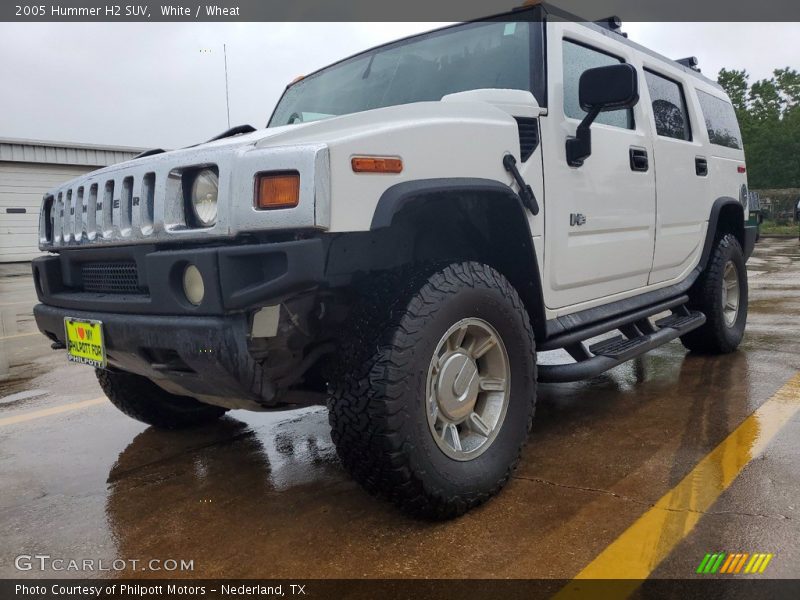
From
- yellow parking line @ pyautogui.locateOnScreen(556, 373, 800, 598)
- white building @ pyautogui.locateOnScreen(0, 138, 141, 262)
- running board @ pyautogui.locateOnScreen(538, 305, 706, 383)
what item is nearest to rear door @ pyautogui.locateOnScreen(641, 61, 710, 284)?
running board @ pyautogui.locateOnScreen(538, 305, 706, 383)

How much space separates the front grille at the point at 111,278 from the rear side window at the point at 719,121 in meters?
3.88

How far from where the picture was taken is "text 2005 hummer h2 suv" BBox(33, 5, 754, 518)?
1980mm

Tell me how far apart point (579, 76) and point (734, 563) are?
7.26 ft

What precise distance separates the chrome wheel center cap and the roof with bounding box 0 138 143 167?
20.0 metres

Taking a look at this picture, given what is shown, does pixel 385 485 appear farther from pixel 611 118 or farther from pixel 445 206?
pixel 611 118

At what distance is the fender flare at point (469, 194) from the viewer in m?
2.06

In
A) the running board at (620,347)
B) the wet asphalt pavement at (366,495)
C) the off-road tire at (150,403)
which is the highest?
the running board at (620,347)

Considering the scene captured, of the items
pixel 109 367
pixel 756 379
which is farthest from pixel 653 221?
pixel 109 367

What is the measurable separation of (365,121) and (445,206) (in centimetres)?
47

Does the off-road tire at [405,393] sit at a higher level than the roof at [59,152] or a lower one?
lower

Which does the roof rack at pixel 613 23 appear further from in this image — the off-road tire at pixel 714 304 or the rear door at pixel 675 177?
the off-road tire at pixel 714 304

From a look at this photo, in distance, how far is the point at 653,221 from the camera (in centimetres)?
368

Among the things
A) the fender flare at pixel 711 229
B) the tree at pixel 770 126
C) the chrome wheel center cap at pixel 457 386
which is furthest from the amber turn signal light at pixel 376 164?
the tree at pixel 770 126

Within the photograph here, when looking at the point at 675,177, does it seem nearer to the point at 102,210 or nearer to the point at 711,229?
the point at 711,229
